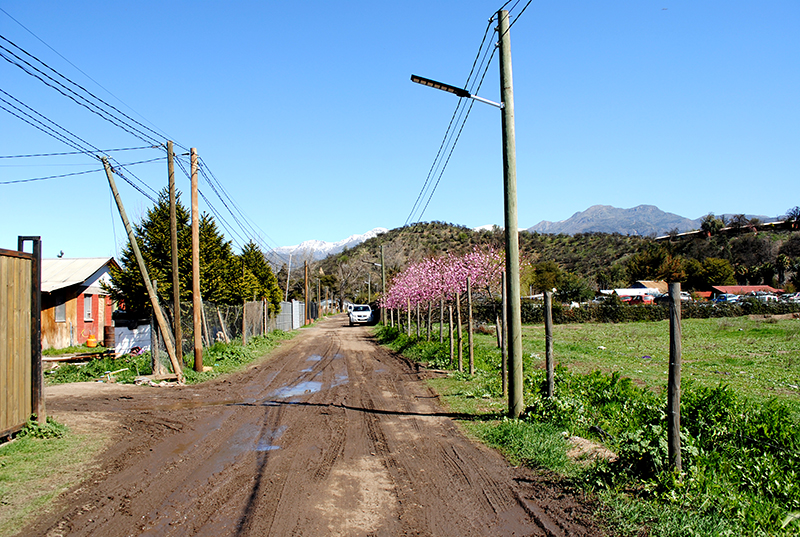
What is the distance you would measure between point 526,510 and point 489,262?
72.1 ft

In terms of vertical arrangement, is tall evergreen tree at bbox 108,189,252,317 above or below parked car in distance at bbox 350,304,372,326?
above

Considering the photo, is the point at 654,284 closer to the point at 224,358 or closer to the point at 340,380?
the point at 224,358

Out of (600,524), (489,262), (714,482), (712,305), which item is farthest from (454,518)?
(712,305)

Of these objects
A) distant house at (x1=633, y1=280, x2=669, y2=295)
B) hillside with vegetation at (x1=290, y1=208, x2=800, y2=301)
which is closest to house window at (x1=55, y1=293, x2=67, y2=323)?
hillside with vegetation at (x1=290, y1=208, x2=800, y2=301)

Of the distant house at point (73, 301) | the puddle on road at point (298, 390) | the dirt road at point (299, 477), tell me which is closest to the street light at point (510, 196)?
the dirt road at point (299, 477)

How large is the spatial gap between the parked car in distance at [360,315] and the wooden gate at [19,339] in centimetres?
3938

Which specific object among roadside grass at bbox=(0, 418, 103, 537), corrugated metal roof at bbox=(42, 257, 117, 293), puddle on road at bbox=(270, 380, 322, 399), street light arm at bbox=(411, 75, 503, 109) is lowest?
puddle on road at bbox=(270, 380, 322, 399)

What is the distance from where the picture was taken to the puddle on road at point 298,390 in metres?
12.4

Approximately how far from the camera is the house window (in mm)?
28531

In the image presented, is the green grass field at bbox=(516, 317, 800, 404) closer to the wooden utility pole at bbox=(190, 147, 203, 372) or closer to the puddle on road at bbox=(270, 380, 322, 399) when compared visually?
the puddle on road at bbox=(270, 380, 322, 399)

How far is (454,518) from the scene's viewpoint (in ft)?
16.5

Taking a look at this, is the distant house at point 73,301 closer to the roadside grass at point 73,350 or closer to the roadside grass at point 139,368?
the roadside grass at point 73,350

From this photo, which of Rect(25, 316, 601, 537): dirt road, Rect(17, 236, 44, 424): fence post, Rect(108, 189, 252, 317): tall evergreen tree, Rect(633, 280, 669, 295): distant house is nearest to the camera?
Rect(25, 316, 601, 537): dirt road

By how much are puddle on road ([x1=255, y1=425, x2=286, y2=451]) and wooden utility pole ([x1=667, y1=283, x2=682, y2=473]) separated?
4.97 meters
